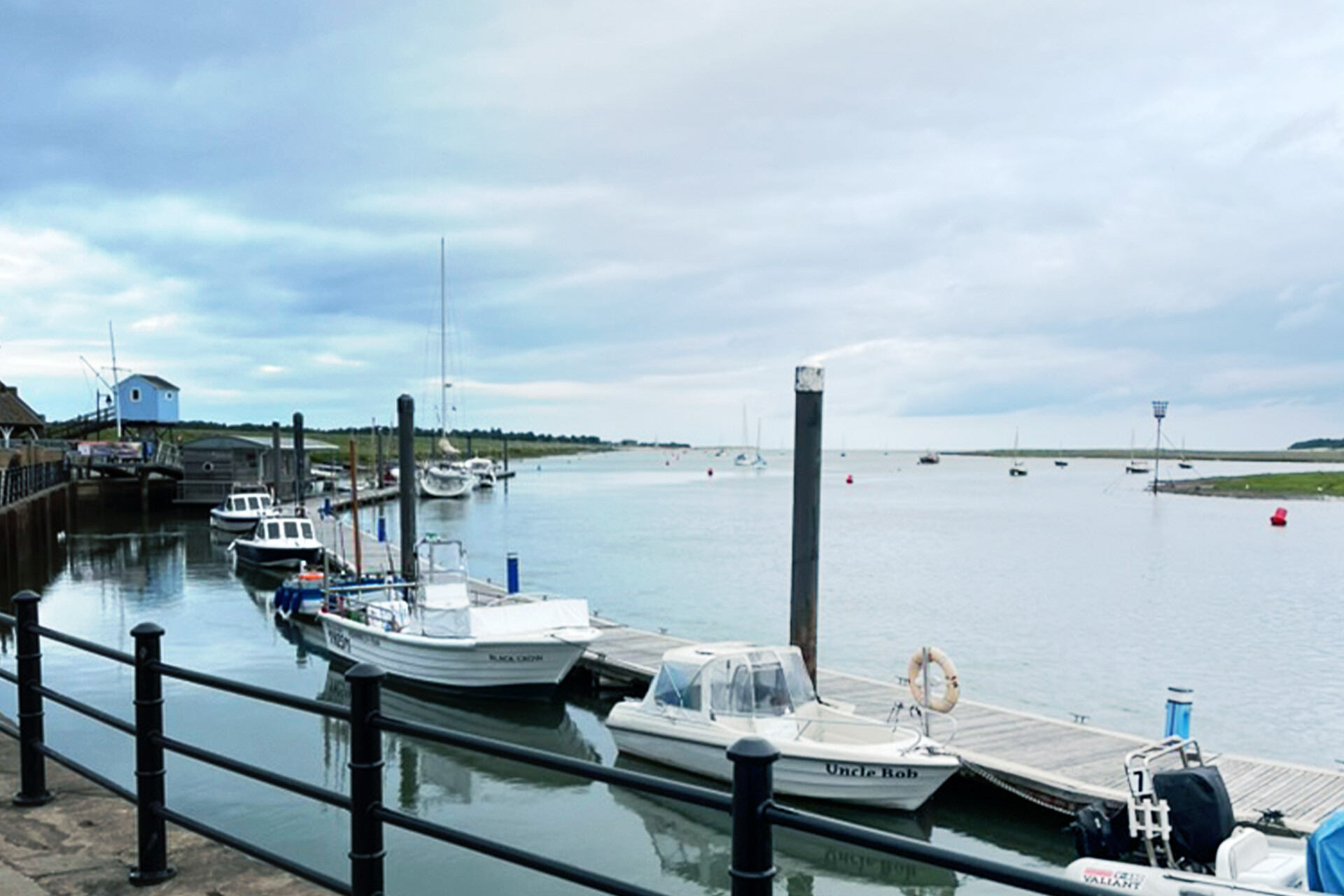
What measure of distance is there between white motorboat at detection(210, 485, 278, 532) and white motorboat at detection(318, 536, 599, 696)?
2831 centimetres

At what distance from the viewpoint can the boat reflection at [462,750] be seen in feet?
51.2

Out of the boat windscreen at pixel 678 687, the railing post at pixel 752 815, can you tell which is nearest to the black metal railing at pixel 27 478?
the boat windscreen at pixel 678 687

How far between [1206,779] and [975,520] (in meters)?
63.1

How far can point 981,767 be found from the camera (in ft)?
45.3

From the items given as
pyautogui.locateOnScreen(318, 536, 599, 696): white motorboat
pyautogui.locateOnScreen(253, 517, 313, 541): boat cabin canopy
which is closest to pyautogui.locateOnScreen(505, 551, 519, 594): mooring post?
pyautogui.locateOnScreen(318, 536, 599, 696): white motorboat

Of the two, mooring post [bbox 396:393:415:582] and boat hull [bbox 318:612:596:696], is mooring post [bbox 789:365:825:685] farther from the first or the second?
mooring post [bbox 396:393:415:582]

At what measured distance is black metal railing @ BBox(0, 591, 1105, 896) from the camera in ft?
8.14

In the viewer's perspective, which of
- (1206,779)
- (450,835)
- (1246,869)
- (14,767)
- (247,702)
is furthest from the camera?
(247,702)

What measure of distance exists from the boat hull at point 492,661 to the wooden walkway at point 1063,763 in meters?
4.68

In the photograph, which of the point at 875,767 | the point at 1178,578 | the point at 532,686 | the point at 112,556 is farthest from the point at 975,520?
the point at 875,767

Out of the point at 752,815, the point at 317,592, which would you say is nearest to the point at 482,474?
the point at 317,592

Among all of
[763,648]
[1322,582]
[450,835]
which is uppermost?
[450,835]

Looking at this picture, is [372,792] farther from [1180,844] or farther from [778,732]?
[778,732]

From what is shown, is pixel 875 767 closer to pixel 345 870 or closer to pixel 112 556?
pixel 345 870
